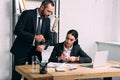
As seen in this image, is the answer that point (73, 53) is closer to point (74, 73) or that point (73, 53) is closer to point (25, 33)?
point (25, 33)

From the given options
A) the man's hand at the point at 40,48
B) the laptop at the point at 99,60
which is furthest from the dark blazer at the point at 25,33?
the laptop at the point at 99,60

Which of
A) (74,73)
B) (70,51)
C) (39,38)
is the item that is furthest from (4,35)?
(74,73)

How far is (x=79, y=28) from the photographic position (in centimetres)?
480

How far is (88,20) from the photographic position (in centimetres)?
490

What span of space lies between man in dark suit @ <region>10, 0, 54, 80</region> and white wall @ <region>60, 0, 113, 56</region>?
124 cm

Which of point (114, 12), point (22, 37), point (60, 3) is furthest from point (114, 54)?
point (22, 37)

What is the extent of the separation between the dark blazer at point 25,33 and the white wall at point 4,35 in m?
0.82

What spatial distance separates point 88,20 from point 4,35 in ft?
5.42

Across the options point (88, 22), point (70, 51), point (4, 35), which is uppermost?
point (88, 22)

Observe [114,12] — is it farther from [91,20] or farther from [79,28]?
[79,28]

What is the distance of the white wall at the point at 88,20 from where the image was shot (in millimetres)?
4648

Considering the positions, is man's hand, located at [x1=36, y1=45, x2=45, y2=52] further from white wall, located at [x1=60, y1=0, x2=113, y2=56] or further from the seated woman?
white wall, located at [x1=60, y1=0, x2=113, y2=56]

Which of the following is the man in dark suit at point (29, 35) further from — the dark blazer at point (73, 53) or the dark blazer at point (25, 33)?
the dark blazer at point (73, 53)

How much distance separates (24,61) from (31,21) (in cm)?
54
